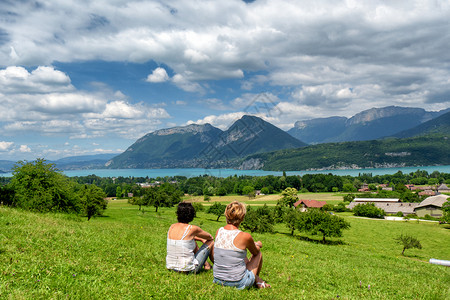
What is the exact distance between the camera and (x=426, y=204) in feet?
312

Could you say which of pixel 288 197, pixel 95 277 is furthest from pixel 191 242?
pixel 288 197

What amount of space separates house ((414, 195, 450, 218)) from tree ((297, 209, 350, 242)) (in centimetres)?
6935

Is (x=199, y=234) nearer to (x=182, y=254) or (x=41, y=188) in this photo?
(x=182, y=254)

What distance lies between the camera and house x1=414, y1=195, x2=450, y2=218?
9281cm

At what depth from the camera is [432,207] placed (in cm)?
9394

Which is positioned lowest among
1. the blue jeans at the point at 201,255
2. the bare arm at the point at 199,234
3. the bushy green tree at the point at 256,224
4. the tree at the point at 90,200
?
the bushy green tree at the point at 256,224

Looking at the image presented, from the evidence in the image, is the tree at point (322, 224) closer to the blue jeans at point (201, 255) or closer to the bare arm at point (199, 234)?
the blue jeans at point (201, 255)

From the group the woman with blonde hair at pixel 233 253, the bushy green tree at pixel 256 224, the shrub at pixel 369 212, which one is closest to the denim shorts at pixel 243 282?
the woman with blonde hair at pixel 233 253

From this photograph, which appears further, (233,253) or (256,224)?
(256,224)

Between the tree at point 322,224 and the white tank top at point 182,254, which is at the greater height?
the white tank top at point 182,254

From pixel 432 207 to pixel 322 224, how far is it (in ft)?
244

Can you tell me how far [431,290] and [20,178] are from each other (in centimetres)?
3473

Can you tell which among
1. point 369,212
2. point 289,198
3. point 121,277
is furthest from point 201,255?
point 289,198

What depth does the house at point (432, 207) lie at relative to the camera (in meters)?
92.8
